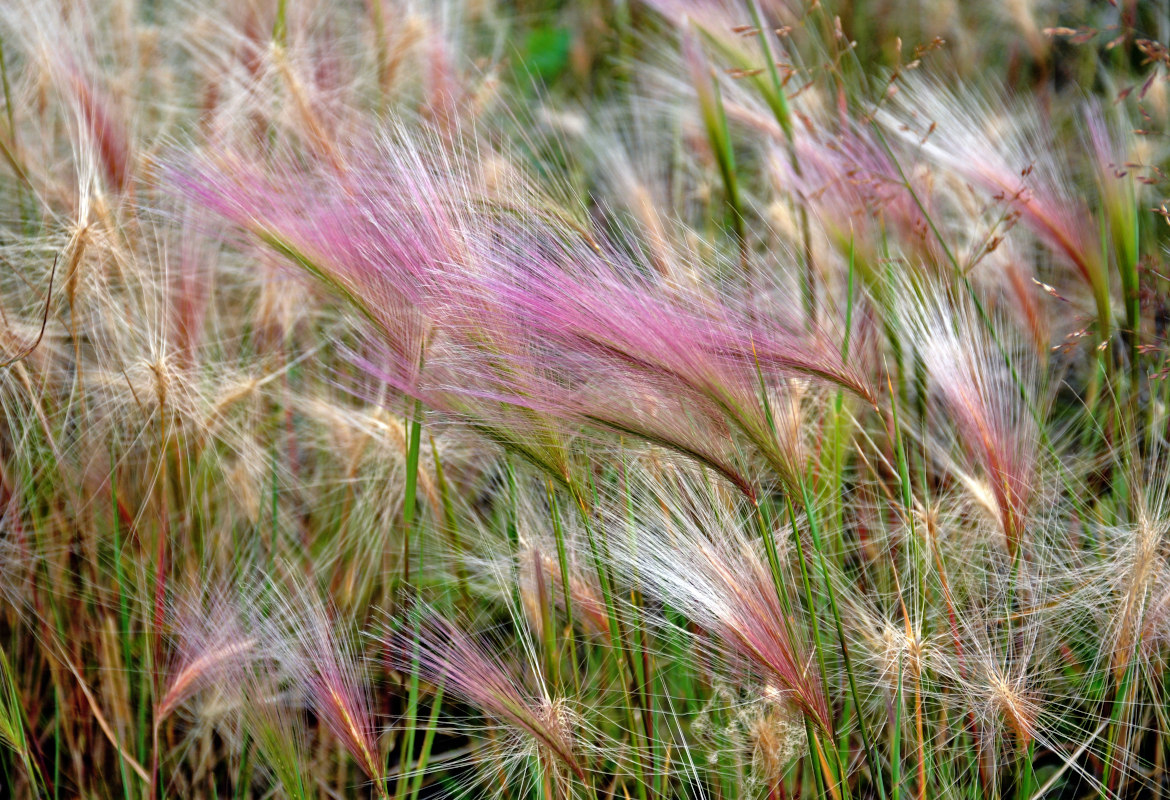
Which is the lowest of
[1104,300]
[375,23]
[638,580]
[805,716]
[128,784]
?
[128,784]

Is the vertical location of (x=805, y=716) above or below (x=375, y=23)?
below

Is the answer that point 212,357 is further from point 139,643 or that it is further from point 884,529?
point 884,529

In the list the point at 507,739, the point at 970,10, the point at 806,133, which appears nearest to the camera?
the point at 507,739

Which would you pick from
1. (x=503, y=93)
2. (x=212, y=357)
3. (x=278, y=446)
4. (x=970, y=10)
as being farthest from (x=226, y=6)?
(x=970, y=10)

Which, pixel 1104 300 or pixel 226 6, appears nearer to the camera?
pixel 1104 300

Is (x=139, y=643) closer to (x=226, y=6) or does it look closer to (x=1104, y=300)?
(x=226, y=6)

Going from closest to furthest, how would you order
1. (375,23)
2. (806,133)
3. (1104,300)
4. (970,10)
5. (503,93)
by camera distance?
1. (1104,300)
2. (806,133)
3. (375,23)
4. (503,93)
5. (970,10)

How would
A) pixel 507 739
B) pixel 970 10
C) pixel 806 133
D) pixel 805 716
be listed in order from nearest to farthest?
pixel 805 716
pixel 507 739
pixel 806 133
pixel 970 10

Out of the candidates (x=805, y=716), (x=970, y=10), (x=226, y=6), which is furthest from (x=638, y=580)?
(x=970, y=10)

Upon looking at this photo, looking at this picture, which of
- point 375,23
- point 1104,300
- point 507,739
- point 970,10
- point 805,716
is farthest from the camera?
point 970,10
